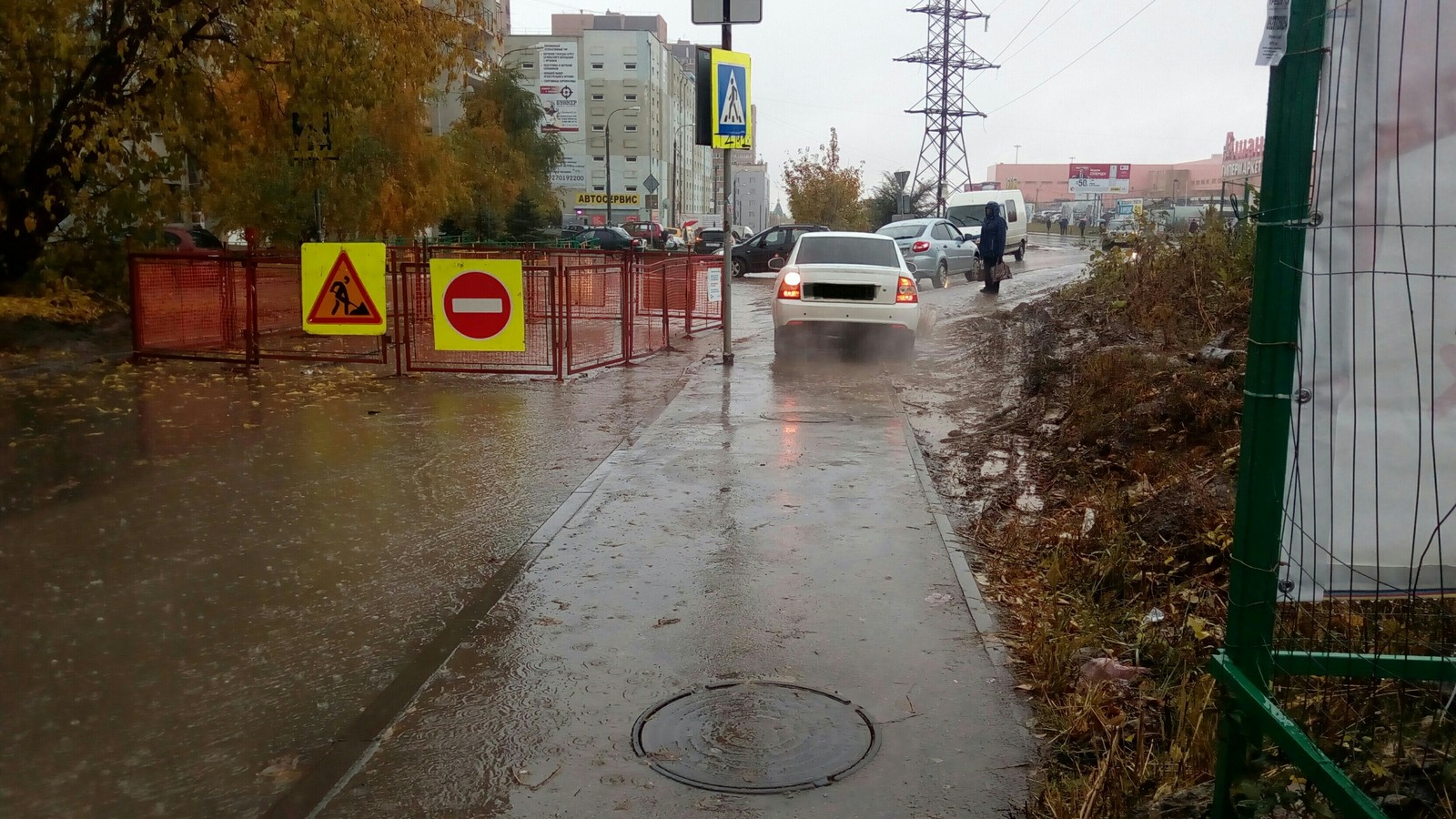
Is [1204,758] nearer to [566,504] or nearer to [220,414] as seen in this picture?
[566,504]

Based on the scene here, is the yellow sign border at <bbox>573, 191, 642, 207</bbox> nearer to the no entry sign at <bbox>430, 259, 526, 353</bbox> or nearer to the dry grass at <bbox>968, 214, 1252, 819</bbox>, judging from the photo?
the no entry sign at <bbox>430, 259, 526, 353</bbox>

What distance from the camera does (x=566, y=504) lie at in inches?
284

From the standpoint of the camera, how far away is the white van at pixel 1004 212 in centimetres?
3625

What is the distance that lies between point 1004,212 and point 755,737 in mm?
33161

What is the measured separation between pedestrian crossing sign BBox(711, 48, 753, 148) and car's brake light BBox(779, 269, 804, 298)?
1720 mm

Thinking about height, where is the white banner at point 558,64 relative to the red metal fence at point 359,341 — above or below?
above

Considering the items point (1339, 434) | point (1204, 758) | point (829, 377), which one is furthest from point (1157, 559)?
point (829, 377)

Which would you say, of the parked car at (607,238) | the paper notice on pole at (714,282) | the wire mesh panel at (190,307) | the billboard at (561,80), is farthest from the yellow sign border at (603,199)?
the wire mesh panel at (190,307)

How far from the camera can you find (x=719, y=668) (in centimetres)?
466

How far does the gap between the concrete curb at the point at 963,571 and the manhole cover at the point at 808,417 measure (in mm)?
1282

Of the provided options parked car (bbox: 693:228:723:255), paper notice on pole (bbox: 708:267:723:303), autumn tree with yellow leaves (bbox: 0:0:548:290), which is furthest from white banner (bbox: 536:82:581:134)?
paper notice on pole (bbox: 708:267:723:303)

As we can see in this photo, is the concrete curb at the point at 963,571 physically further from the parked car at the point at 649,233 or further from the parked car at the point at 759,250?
the parked car at the point at 649,233

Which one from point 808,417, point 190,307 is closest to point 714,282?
point 190,307

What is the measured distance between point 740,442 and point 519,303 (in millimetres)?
3896
